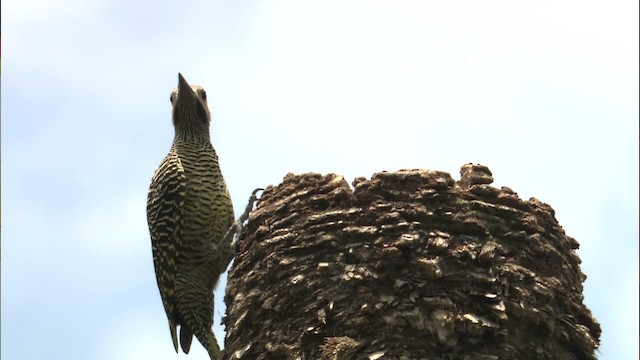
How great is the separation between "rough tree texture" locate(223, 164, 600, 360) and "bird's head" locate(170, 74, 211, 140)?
2904 mm

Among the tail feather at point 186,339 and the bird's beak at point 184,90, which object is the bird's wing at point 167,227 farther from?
the bird's beak at point 184,90

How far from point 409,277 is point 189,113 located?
4.38m

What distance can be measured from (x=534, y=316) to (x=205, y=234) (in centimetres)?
337

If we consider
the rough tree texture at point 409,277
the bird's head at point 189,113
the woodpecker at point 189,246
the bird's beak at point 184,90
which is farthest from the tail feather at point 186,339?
the bird's beak at point 184,90

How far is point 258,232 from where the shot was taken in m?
6.49

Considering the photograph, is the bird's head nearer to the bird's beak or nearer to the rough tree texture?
the bird's beak

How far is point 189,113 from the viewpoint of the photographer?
9.34 m

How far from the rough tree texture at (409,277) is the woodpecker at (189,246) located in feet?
4.71

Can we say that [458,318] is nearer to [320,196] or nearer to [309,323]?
[309,323]

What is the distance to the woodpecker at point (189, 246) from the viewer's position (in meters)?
7.87

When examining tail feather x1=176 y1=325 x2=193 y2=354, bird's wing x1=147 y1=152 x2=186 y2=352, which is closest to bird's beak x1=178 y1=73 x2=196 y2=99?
bird's wing x1=147 y1=152 x2=186 y2=352

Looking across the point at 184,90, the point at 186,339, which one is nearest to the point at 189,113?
the point at 184,90

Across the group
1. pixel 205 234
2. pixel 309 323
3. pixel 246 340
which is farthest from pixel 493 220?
pixel 205 234

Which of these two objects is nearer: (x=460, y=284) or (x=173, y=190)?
(x=460, y=284)
